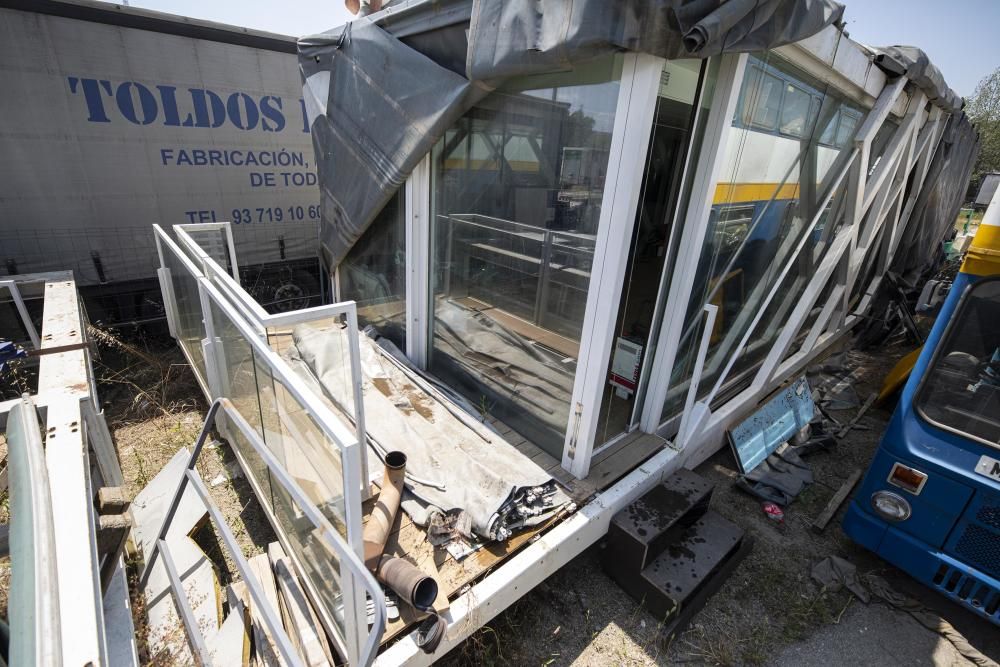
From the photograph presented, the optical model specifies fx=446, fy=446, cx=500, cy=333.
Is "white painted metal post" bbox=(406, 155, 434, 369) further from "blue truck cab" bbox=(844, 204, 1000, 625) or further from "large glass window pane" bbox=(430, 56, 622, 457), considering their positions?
"blue truck cab" bbox=(844, 204, 1000, 625)

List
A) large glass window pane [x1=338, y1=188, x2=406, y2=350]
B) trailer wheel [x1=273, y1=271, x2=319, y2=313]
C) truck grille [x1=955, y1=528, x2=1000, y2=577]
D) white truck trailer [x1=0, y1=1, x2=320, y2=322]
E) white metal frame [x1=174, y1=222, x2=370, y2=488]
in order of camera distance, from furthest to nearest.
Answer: trailer wheel [x1=273, y1=271, x2=319, y2=313], white truck trailer [x1=0, y1=1, x2=320, y2=322], large glass window pane [x1=338, y1=188, x2=406, y2=350], truck grille [x1=955, y1=528, x2=1000, y2=577], white metal frame [x1=174, y1=222, x2=370, y2=488]

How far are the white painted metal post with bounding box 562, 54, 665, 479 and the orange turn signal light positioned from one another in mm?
1539

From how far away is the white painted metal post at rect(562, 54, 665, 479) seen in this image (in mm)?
1874

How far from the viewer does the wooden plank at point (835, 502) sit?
2898 mm

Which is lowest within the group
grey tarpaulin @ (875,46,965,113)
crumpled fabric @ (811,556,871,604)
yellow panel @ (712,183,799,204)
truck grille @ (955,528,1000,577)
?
crumpled fabric @ (811,556,871,604)

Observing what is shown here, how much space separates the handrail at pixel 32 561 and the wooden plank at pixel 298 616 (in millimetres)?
1276

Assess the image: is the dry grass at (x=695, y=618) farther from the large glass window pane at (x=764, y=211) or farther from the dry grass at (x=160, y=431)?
the dry grass at (x=160, y=431)

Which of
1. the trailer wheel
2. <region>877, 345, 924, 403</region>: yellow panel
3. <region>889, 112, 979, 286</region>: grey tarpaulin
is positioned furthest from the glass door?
<region>889, 112, 979, 286</region>: grey tarpaulin

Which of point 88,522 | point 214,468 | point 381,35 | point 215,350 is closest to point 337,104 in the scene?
point 381,35

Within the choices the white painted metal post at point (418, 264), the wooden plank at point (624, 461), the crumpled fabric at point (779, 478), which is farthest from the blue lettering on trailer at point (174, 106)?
the crumpled fabric at point (779, 478)

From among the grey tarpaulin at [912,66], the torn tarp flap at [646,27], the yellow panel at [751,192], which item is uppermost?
the grey tarpaulin at [912,66]

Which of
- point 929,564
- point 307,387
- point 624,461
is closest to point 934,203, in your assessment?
point 929,564

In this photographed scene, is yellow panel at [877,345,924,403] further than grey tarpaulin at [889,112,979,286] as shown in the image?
No

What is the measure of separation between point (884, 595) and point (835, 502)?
2.20ft
